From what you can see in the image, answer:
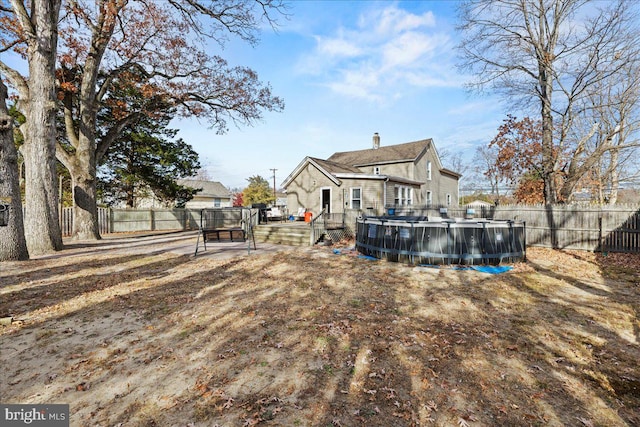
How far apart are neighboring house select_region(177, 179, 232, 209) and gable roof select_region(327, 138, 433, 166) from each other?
22.8 metres

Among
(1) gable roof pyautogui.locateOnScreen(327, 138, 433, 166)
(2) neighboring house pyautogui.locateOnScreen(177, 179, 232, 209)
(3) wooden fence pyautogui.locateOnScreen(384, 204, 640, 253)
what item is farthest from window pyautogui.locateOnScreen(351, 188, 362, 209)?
(2) neighboring house pyautogui.locateOnScreen(177, 179, 232, 209)

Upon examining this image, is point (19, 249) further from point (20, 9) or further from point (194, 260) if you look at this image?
point (20, 9)

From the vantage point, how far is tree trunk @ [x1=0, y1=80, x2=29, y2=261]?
25.3 feet

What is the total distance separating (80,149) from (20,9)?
554cm

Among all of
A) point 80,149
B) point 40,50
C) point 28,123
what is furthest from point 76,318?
point 80,149

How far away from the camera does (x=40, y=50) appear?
30.2 feet

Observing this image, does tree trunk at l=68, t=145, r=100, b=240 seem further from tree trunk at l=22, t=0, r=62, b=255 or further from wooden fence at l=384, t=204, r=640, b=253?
wooden fence at l=384, t=204, r=640, b=253

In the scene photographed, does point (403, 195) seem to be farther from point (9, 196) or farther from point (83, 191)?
point (9, 196)

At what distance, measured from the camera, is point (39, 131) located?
9219 millimetres

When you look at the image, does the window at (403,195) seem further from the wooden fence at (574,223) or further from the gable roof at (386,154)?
the wooden fence at (574,223)

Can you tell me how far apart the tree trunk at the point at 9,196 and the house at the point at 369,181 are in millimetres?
12982

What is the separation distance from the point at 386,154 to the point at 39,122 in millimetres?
23372

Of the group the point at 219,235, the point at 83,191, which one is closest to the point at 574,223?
the point at 219,235

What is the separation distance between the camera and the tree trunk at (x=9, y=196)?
25.3 ft
